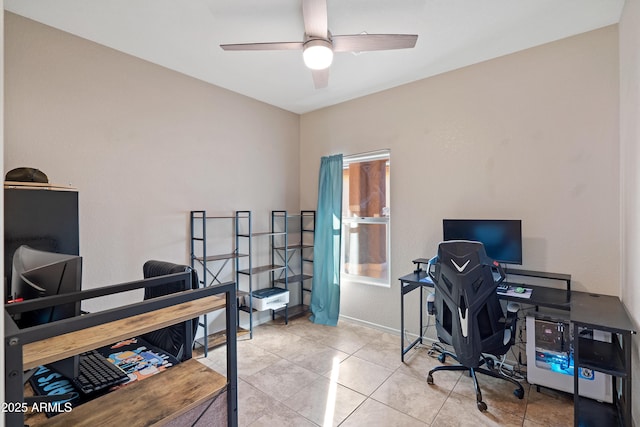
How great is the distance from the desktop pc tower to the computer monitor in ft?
9.57

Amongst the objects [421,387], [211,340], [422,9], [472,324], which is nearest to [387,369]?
[421,387]

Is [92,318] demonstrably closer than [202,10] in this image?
Yes

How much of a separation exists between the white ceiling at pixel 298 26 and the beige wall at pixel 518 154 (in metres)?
0.25

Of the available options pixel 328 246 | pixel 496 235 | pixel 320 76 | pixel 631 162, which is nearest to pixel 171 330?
pixel 320 76

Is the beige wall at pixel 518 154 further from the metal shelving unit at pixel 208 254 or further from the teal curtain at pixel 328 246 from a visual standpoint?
the metal shelving unit at pixel 208 254

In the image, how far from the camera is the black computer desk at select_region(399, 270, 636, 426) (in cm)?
169

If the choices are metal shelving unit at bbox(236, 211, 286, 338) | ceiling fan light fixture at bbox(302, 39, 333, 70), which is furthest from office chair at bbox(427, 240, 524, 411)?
metal shelving unit at bbox(236, 211, 286, 338)

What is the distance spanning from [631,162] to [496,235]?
0.98m

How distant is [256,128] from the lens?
12.5 ft

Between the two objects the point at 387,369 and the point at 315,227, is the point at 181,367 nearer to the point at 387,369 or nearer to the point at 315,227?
the point at 387,369

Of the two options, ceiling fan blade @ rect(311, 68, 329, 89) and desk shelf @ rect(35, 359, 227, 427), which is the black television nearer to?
ceiling fan blade @ rect(311, 68, 329, 89)

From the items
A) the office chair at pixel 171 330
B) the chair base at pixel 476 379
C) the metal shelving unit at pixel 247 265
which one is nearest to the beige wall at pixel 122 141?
the metal shelving unit at pixel 247 265

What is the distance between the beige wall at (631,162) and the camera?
1.72 m

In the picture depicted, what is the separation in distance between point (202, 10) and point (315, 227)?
2617mm
